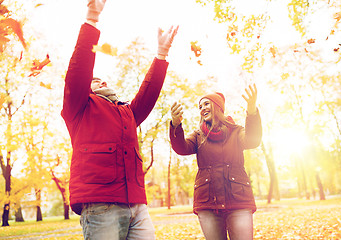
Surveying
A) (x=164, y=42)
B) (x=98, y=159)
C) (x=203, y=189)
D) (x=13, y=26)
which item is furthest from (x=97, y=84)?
(x=203, y=189)

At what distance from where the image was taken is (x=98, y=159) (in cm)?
204

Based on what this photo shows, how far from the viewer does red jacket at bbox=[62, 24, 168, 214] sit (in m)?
2.01

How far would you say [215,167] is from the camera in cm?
299

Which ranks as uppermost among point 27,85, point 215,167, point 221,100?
point 27,85

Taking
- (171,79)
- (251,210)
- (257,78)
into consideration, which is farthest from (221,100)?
(171,79)

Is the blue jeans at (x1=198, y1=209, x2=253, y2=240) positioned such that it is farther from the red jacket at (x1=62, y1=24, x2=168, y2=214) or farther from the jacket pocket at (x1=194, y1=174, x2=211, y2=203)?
the red jacket at (x1=62, y1=24, x2=168, y2=214)

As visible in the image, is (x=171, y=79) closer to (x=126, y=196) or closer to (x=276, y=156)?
(x=126, y=196)

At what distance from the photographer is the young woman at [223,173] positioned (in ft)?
9.27

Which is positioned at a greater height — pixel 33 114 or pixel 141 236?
pixel 33 114

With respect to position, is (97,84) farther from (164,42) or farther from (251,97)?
(251,97)

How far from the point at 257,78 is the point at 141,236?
17236mm

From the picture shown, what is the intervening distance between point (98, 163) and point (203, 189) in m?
1.31

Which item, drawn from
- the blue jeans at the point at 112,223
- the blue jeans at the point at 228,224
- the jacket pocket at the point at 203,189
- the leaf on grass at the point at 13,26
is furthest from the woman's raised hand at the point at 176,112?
the leaf on grass at the point at 13,26

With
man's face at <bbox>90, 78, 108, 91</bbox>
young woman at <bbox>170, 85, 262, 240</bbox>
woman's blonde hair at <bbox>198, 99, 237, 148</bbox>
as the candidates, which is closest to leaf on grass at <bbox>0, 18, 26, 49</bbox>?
man's face at <bbox>90, 78, 108, 91</bbox>
